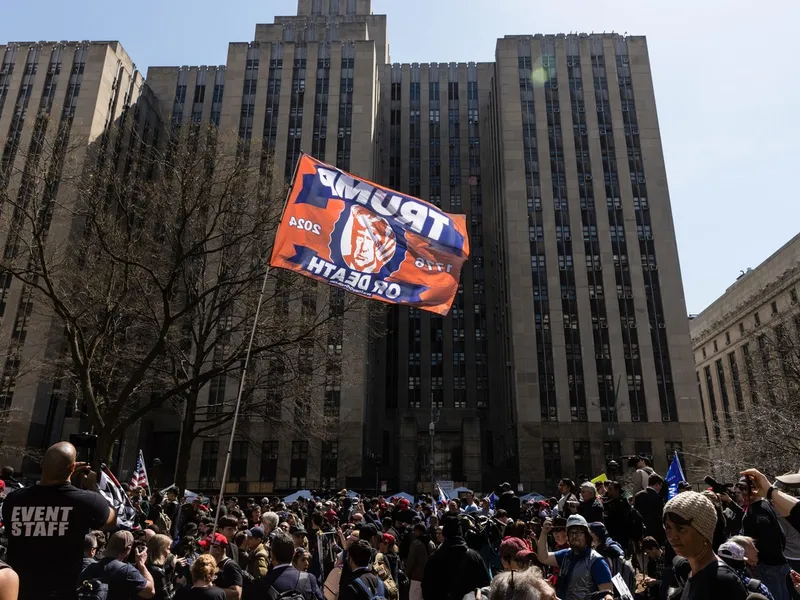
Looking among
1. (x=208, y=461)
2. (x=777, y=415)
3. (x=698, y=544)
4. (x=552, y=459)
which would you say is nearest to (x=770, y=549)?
(x=698, y=544)

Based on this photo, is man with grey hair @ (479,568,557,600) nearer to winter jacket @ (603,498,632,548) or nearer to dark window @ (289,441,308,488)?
winter jacket @ (603,498,632,548)

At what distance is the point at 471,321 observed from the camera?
8156 cm

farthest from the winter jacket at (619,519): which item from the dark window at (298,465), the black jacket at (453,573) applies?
the dark window at (298,465)

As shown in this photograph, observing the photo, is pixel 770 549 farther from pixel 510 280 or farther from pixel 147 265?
pixel 510 280

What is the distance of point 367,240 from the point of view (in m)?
12.7

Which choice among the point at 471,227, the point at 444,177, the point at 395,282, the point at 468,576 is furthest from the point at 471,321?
the point at 468,576

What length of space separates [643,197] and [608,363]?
65.4 feet

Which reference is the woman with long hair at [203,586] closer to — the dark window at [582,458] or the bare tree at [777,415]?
the bare tree at [777,415]

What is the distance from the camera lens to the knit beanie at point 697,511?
353 centimetres

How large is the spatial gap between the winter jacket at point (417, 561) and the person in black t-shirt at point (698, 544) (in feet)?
20.0

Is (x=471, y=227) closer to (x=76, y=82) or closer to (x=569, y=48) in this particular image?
(x=569, y=48)

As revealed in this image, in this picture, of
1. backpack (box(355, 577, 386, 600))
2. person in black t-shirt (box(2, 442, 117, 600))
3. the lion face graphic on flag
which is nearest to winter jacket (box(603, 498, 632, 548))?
backpack (box(355, 577, 386, 600))

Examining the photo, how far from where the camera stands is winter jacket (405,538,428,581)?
906cm

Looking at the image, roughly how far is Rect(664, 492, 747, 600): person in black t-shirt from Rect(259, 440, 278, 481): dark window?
188ft
